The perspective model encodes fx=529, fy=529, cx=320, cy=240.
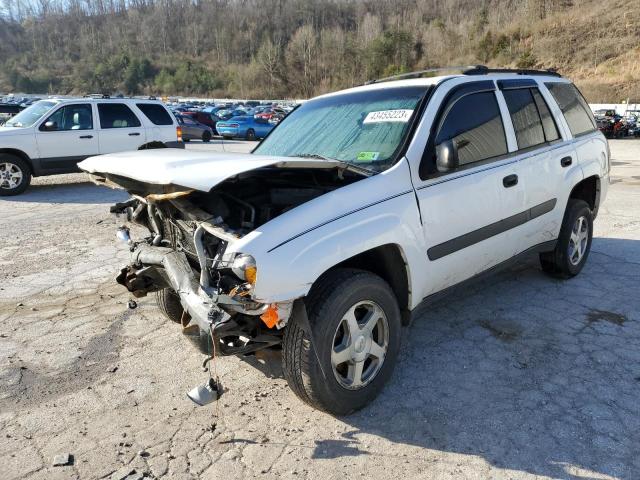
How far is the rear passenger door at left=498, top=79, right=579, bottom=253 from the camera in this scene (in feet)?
13.7

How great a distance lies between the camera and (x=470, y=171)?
362 cm

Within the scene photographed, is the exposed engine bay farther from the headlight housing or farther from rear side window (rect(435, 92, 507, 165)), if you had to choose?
rear side window (rect(435, 92, 507, 165))

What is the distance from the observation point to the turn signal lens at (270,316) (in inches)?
102

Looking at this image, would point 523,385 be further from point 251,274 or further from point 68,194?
point 68,194

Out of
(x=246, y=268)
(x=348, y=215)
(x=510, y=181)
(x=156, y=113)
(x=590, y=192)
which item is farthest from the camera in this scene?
(x=156, y=113)

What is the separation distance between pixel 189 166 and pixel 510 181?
2.36 m

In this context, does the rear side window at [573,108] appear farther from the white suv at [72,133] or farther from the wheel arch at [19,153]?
the wheel arch at [19,153]

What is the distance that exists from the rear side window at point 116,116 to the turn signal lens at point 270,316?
1002 cm

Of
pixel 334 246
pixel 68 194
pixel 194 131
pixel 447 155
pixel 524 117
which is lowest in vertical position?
pixel 68 194

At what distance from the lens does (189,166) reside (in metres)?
2.94

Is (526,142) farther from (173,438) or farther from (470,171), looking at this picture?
(173,438)

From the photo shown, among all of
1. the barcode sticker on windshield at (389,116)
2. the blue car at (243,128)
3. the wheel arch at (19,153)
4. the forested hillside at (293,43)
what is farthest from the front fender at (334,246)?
the forested hillside at (293,43)

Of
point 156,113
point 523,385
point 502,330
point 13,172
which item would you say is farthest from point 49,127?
point 523,385

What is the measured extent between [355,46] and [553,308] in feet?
293
